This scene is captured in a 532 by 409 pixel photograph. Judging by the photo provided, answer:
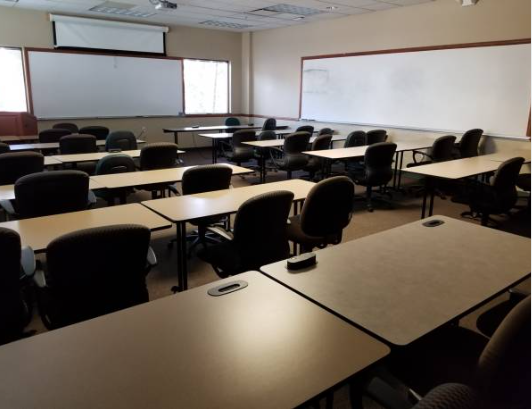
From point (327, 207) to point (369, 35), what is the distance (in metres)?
5.92

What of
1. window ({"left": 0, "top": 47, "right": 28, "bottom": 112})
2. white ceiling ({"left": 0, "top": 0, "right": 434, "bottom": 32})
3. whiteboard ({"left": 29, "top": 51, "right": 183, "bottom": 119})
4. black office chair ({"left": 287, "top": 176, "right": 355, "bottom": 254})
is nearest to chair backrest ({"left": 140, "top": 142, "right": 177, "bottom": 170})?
black office chair ({"left": 287, "top": 176, "right": 355, "bottom": 254})

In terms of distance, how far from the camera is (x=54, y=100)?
8.31 meters

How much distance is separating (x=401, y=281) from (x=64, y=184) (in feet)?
7.73

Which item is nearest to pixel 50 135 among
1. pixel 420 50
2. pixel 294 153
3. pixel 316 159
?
pixel 294 153

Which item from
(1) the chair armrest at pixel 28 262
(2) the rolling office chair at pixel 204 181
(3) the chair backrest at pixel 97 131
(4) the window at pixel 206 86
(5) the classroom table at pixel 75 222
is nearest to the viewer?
(1) the chair armrest at pixel 28 262

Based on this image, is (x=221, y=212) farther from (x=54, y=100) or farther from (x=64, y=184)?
(x=54, y=100)

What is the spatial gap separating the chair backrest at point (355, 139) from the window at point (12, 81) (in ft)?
20.3

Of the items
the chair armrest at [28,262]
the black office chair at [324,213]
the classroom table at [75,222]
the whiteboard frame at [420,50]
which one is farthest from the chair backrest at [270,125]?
the chair armrest at [28,262]

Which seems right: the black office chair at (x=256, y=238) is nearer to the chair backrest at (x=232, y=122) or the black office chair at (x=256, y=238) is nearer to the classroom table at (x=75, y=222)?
the classroom table at (x=75, y=222)

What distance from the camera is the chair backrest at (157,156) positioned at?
14.9 ft

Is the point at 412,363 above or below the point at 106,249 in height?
A: below

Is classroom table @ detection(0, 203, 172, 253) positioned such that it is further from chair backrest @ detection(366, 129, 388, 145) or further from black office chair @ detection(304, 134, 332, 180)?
chair backrest @ detection(366, 129, 388, 145)

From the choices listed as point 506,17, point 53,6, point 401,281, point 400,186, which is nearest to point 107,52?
point 53,6

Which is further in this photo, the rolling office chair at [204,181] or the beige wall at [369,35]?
the beige wall at [369,35]
